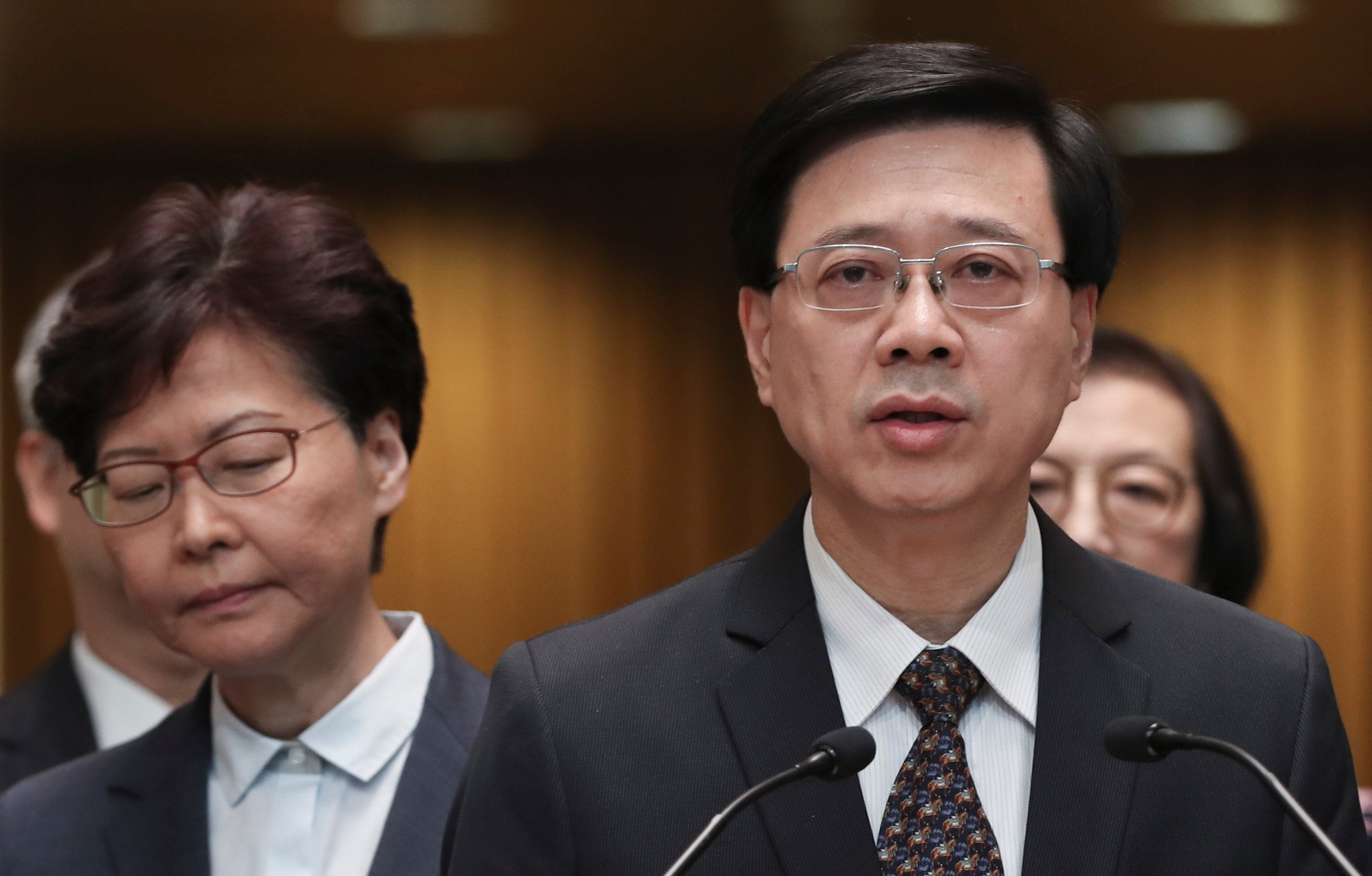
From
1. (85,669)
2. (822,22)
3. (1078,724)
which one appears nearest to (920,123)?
(1078,724)

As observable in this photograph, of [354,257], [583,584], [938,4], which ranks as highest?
[938,4]

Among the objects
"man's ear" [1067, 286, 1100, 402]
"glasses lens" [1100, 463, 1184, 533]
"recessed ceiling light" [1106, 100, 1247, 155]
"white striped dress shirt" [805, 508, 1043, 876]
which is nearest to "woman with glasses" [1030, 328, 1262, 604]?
"glasses lens" [1100, 463, 1184, 533]

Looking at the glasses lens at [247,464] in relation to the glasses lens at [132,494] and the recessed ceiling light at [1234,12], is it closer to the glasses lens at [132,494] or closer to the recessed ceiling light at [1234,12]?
the glasses lens at [132,494]

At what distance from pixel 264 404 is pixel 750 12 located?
3862mm

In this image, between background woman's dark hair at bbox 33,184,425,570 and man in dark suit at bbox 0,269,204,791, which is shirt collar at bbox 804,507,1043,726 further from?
man in dark suit at bbox 0,269,204,791

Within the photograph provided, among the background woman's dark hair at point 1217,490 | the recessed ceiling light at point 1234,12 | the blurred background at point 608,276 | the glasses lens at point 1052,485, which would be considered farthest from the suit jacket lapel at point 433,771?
the blurred background at point 608,276

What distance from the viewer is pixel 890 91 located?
70.1 inches

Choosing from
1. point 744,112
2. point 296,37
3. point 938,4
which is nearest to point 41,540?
point 296,37

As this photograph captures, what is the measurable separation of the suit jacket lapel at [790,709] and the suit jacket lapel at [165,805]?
34.8 inches

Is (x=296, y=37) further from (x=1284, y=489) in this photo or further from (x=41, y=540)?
(x=1284, y=489)

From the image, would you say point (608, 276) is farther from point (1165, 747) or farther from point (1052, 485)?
point (1165, 747)

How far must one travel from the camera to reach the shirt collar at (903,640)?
5.72ft

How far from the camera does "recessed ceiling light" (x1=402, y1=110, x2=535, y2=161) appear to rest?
7027mm

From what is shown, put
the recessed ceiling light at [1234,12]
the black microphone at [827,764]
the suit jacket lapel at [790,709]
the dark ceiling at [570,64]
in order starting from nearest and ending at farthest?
the black microphone at [827,764] → the suit jacket lapel at [790,709] → the recessed ceiling light at [1234,12] → the dark ceiling at [570,64]
